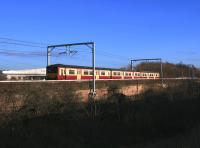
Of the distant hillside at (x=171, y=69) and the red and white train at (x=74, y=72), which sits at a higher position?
the distant hillside at (x=171, y=69)

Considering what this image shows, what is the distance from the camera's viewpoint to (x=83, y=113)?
24312 mm

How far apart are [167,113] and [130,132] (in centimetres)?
636

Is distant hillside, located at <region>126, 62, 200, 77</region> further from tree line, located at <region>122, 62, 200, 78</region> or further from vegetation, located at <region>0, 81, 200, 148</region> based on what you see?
vegetation, located at <region>0, 81, 200, 148</region>

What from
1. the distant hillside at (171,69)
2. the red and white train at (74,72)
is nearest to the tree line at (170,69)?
the distant hillside at (171,69)

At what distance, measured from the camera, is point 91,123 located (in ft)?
72.9

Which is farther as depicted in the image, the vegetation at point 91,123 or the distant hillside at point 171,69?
the distant hillside at point 171,69

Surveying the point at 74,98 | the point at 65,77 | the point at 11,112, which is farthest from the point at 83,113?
the point at 65,77

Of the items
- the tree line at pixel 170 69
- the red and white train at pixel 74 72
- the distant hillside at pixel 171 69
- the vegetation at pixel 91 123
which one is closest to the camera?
the vegetation at pixel 91 123

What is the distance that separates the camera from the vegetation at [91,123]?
59.5 ft

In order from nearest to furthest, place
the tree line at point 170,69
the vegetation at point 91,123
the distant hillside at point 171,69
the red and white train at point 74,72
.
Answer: the vegetation at point 91,123 < the red and white train at point 74,72 < the tree line at point 170,69 < the distant hillside at point 171,69

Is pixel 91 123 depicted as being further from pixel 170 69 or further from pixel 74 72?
pixel 170 69

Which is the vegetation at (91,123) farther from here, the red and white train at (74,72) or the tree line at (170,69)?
the tree line at (170,69)

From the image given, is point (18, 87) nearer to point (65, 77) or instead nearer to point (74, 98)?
point (74, 98)

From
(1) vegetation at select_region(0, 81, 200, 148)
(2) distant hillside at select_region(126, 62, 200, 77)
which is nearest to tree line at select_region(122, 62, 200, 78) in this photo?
(2) distant hillside at select_region(126, 62, 200, 77)
